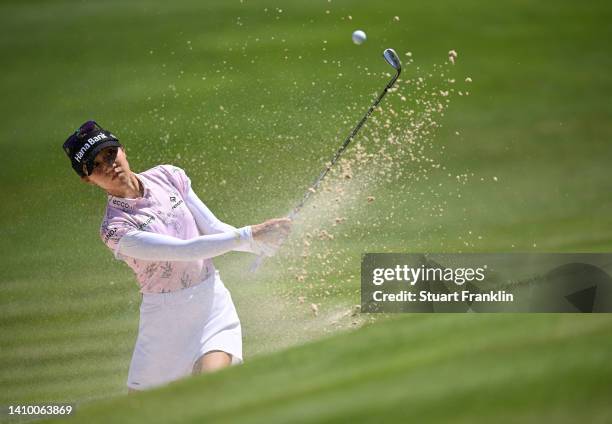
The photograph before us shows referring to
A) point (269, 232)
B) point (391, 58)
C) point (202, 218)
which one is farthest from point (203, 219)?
point (391, 58)

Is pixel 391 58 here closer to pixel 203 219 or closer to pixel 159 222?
pixel 203 219

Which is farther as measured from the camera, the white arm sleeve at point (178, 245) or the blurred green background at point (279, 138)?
the blurred green background at point (279, 138)

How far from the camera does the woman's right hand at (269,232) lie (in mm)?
2633

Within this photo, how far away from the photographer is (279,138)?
3.94 m

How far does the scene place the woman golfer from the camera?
2.65 meters

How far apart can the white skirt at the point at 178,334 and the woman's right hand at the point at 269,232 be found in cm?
25

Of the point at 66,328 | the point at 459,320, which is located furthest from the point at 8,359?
the point at 459,320

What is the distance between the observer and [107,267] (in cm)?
373

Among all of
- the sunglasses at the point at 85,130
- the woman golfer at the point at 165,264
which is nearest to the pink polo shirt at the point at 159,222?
the woman golfer at the point at 165,264

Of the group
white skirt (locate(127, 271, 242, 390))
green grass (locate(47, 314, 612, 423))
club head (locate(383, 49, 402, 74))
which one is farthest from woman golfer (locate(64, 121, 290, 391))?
club head (locate(383, 49, 402, 74))

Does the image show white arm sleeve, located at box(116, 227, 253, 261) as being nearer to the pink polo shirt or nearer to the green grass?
the pink polo shirt

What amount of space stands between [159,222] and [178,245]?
139mm

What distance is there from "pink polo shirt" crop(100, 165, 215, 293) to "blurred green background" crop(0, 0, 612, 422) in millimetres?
743

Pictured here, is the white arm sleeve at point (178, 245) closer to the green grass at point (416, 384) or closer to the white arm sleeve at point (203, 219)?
the white arm sleeve at point (203, 219)
